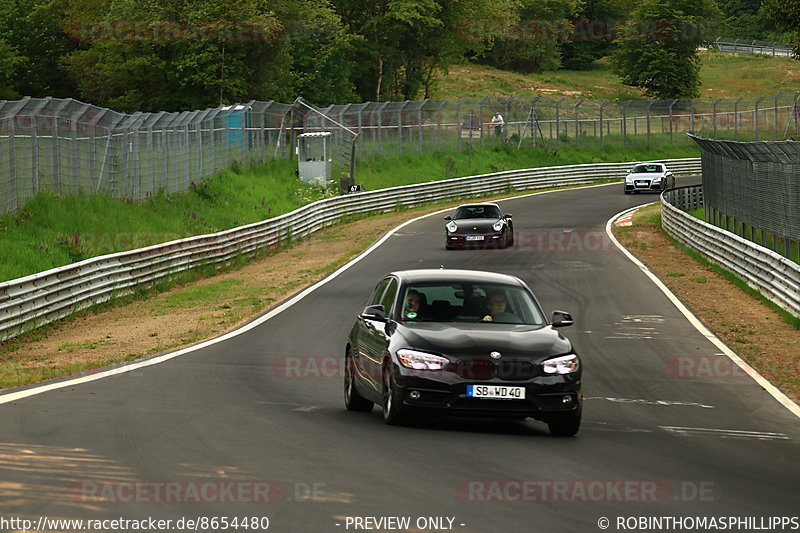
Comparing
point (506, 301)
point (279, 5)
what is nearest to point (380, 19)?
point (279, 5)

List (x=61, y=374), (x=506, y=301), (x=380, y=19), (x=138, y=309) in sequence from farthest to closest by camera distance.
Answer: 1. (x=380, y=19)
2. (x=138, y=309)
3. (x=61, y=374)
4. (x=506, y=301)

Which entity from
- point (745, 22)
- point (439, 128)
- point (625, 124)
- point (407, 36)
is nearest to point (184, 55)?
point (439, 128)

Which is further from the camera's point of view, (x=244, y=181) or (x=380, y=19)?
(x=380, y=19)

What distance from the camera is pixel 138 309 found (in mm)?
24641

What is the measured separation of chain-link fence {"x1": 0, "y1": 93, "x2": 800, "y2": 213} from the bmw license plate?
17.4 meters

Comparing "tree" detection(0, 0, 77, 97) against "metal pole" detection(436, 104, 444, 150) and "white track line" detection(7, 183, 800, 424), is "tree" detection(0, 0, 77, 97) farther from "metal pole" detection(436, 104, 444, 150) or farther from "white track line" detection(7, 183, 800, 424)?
"white track line" detection(7, 183, 800, 424)

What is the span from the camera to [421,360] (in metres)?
10.5

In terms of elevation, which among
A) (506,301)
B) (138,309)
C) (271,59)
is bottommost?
(138,309)

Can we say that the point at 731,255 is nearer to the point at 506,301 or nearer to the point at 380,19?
the point at 506,301

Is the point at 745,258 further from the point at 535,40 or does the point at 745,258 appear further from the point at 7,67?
the point at 535,40

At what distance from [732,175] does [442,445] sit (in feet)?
70.8

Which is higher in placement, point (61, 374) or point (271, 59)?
point (271, 59)

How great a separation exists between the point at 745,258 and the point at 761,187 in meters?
1.50

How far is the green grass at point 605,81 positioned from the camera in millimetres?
121312
